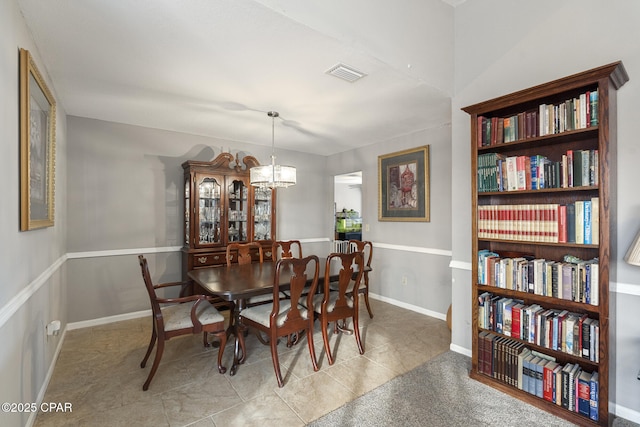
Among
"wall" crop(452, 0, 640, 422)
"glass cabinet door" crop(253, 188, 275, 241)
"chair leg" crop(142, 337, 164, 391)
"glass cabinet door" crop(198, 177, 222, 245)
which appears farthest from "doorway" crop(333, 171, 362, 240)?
"chair leg" crop(142, 337, 164, 391)

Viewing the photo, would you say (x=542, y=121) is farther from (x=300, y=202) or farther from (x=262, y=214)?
(x=300, y=202)

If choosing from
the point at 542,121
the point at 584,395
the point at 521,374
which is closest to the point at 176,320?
the point at 521,374

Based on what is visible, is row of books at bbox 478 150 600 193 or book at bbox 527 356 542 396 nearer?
row of books at bbox 478 150 600 193

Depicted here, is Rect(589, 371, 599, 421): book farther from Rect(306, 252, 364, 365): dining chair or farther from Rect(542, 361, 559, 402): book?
Rect(306, 252, 364, 365): dining chair

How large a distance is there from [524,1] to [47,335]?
443 centimetres

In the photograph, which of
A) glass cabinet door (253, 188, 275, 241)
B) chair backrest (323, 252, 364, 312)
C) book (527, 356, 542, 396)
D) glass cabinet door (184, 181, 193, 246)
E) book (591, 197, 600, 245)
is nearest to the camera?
book (591, 197, 600, 245)

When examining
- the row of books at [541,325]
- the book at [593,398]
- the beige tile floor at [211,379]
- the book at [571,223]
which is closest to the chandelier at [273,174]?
the beige tile floor at [211,379]

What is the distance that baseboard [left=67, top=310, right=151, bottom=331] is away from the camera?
354 centimetres

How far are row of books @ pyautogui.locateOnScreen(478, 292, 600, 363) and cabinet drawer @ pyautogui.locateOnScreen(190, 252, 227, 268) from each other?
3063mm

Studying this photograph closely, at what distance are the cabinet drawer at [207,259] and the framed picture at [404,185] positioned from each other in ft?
7.70

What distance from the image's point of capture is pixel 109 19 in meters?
1.83

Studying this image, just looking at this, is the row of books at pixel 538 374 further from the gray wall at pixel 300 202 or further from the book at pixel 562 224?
the book at pixel 562 224

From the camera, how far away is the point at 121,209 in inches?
151

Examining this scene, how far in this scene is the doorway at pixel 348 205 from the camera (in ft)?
27.1
